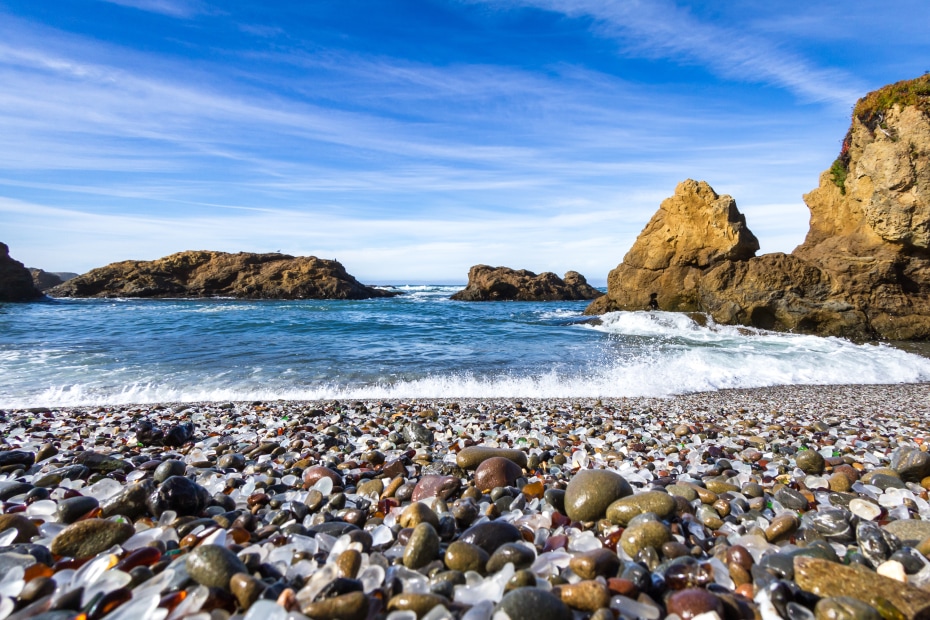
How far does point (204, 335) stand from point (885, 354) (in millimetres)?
20829

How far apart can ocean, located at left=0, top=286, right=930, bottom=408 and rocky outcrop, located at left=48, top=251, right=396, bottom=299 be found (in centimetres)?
2990

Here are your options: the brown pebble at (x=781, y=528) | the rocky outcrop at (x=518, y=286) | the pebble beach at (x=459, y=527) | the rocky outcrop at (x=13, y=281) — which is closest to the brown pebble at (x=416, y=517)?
the pebble beach at (x=459, y=527)

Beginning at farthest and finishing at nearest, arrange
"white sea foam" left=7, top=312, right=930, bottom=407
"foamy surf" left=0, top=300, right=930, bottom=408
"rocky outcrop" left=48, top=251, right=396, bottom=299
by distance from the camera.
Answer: "rocky outcrop" left=48, top=251, right=396, bottom=299 → "foamy surf" left=0, top=300, right=930, bottom=408 → "white sea foam" left=7, top=312, right=930, bottom=407

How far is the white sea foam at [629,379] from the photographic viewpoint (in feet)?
25.7

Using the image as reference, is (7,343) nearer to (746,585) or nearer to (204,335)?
(204,335)

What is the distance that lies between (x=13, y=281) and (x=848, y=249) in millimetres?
56254

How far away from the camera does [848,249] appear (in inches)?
652

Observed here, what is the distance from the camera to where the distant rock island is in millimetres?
14492

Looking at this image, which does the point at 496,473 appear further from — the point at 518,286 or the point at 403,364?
the point at 518,286

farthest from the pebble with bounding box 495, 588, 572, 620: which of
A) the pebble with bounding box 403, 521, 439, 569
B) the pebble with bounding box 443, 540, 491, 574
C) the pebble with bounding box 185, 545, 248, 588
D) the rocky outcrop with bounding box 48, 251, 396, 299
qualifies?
the rocky outcrop with bounding box 48, 251, 396, 299

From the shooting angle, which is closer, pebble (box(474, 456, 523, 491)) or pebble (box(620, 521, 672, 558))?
pebble (box(620, 521, 672, 558))

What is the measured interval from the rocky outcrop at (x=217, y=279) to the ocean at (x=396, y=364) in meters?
29.9

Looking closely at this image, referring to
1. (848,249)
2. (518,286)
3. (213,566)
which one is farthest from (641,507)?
(518,286)

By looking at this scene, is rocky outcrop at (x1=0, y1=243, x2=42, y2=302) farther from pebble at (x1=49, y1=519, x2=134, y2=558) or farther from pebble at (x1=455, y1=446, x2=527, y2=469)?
pebble at (x1=455, y1=446, x2=527, y2=469)
